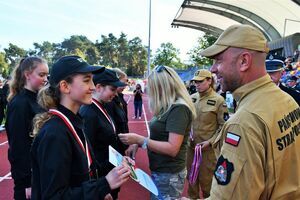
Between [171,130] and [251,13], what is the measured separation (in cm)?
1863

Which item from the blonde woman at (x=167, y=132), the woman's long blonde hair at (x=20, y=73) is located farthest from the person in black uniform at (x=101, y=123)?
the woman's long blonde hair at (x=20, y=73)

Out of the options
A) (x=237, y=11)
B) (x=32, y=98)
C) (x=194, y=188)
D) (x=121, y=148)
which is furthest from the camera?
(x=237, y=11)

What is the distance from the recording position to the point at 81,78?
6.75ft

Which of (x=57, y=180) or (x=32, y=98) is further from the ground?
(x=32, y=98)

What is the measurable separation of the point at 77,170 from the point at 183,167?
4.85ft

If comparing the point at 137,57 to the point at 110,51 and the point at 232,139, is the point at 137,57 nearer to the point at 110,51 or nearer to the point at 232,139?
the point at 110,51

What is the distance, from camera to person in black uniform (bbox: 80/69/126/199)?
2861mm

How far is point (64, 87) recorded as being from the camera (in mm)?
2020

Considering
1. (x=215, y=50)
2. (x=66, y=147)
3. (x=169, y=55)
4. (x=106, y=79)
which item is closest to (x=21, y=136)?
(x=106, y=79)

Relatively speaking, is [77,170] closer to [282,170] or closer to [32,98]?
[282,170]

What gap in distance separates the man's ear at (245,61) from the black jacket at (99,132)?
1.62 metres

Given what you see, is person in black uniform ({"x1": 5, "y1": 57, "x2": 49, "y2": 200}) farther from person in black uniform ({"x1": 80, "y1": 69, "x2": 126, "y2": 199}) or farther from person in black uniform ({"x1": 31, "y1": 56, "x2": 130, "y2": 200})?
person in black uniform ({"x1": 31, "y1": 56, "x2": 130, "y2": 200})

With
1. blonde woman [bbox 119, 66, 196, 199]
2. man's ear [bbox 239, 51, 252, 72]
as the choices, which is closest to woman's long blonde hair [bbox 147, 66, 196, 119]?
blonde woman [bbox 119, 66, 196, 199]

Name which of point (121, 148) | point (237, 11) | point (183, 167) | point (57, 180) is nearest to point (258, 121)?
point (57, 180)
